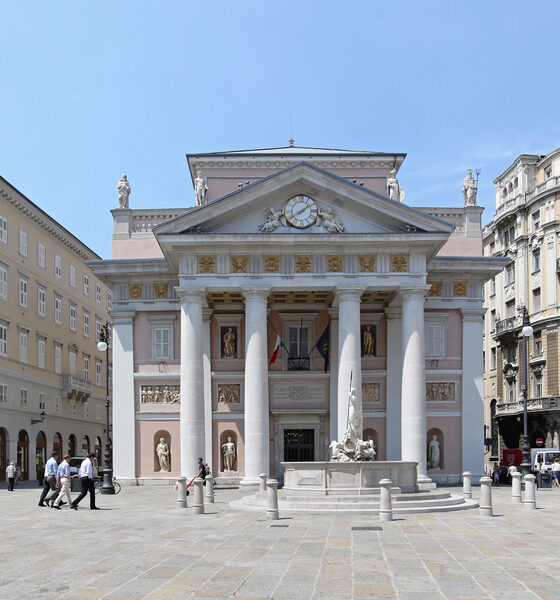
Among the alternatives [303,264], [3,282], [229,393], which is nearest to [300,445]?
[229,393]

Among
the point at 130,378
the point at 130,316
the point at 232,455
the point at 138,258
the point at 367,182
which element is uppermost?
the point at 367,182

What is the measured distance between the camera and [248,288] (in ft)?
128

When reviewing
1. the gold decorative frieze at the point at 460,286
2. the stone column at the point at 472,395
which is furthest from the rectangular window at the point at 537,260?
the gold decorative frieze at the point at 460,286

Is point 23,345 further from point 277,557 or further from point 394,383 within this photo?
point 277,557

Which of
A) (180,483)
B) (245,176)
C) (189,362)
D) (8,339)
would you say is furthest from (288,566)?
(8,339)

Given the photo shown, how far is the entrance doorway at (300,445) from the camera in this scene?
4472 cm

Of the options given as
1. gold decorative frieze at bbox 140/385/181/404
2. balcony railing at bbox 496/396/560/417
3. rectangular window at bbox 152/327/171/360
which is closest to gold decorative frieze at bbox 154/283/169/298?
rectangular window at bbox 152/327/171/360

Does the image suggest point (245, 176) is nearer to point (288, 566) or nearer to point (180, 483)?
point (180, 483)

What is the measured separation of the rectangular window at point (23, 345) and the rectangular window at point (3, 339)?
233 cm

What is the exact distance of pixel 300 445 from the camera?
44.8m

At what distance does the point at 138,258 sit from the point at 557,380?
34.0m

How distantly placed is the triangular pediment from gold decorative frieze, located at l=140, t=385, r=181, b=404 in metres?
9.13

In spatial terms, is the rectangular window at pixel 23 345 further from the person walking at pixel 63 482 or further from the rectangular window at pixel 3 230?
the person walking at pixel 63 482

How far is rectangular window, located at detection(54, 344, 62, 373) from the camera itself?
6178 centimetres
